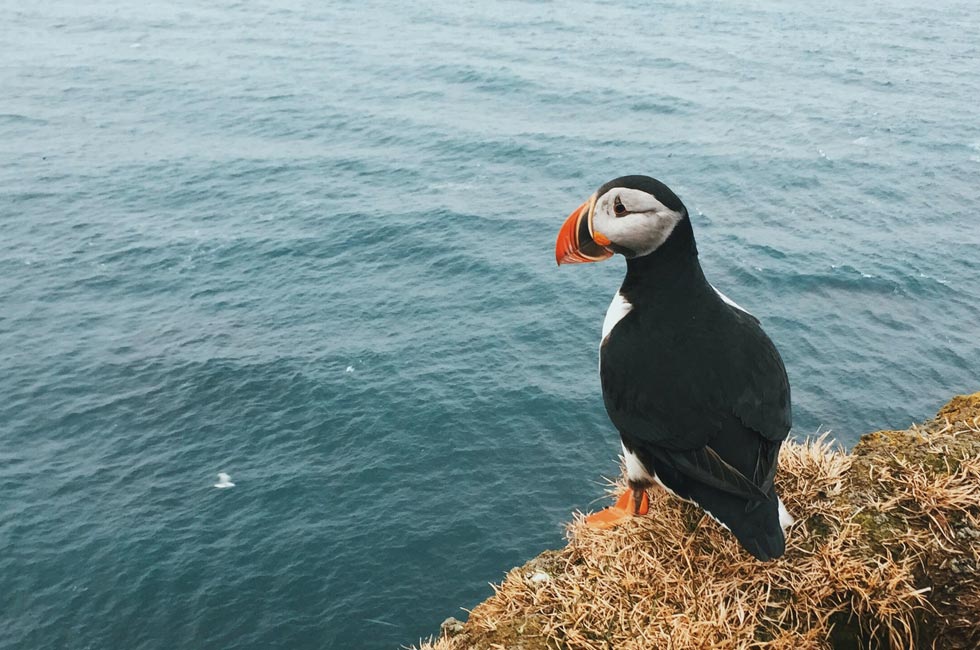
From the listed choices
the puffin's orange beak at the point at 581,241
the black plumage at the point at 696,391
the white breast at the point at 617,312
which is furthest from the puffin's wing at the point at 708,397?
the puffin's orange beak at the point at 581,241

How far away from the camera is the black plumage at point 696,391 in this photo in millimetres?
5738

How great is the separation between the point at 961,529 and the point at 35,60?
108383 mm

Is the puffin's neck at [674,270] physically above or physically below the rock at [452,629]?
above

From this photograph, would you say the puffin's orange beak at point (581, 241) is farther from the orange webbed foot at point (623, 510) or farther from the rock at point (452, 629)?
the rock at point (452, 629)

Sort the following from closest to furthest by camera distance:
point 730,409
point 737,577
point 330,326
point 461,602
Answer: point 737,577 < point 730,409 < point 461,602 < point 330,326

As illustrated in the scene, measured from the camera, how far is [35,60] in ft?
299

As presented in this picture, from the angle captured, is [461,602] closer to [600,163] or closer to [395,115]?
[600,163]

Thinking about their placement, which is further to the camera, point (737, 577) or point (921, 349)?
point (921, 349)

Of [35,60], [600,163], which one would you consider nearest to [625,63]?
[600,163]

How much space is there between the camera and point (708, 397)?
6.07 metres

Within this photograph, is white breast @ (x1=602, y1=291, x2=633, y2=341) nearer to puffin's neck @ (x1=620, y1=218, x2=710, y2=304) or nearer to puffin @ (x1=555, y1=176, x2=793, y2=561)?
puffin @ (x1=555, y1=176, x2=793, y2=561)

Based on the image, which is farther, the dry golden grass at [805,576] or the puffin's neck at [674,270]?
the puffin's neck at [674,270]

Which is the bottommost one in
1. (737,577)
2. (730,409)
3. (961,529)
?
(737,577)

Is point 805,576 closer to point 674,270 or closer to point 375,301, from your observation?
point 674,270
